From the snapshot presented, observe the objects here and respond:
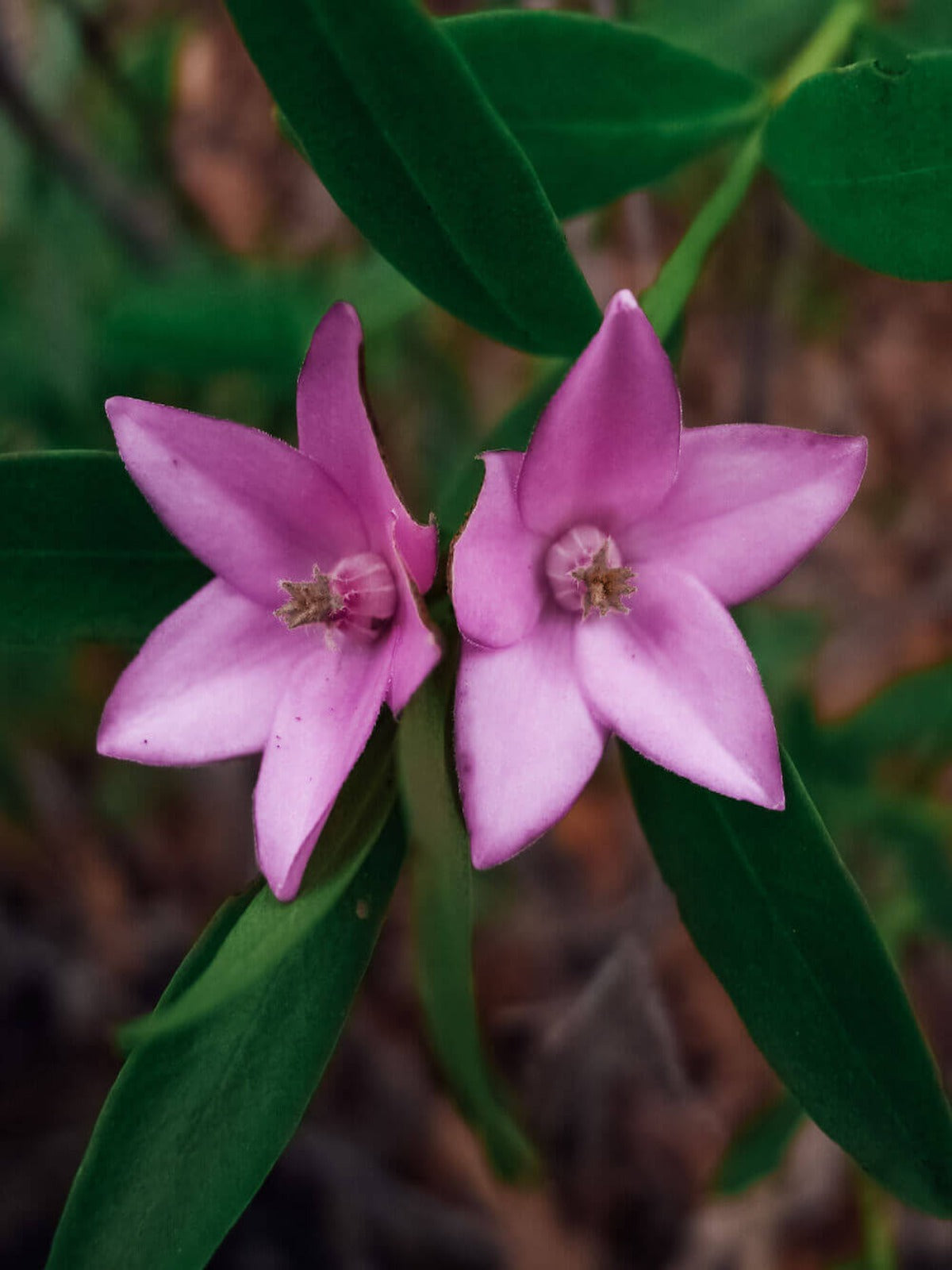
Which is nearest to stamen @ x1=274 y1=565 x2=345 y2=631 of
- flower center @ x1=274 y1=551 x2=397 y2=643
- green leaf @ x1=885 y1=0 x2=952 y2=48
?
flower center @ x1=274 y1=551 x2=397 y2=643

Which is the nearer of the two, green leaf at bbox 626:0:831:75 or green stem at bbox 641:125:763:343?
green stem at bbox 641:125:763:343

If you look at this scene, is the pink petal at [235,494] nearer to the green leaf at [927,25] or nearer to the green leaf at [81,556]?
the green leaf at [81,556]

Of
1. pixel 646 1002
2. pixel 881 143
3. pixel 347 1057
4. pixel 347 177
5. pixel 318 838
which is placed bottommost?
pixel 347 1057

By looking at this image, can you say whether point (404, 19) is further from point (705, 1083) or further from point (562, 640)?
point (705, 1083)

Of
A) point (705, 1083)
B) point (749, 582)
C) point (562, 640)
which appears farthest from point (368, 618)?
point (705, 1083)

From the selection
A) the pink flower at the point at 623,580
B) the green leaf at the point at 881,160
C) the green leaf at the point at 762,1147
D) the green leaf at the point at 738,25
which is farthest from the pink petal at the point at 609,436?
the green leaf at the point at 762,1147

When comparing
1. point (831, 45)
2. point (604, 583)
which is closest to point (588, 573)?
Answer: point (604, 583)

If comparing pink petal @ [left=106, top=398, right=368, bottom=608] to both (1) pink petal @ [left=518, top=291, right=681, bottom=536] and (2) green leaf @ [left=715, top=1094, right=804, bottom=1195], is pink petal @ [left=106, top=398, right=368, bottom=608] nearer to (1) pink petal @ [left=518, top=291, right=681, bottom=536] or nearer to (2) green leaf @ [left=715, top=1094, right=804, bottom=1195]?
(1) pink petal @ [left=518, top=291, right=681, bottom=536]
